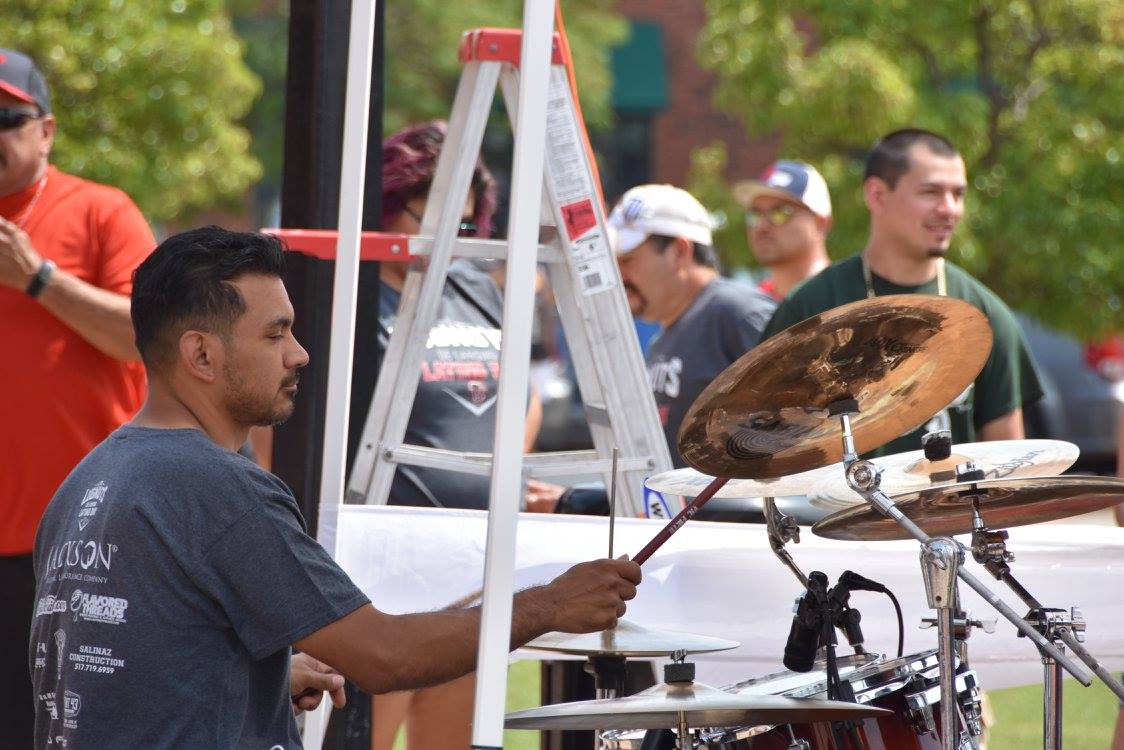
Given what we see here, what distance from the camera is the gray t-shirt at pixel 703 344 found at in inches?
198

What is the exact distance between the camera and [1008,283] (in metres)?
11.9

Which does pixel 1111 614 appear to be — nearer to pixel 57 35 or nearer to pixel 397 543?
pixel 397 543

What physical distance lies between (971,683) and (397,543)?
1260 mm

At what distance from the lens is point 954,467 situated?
3031 mm

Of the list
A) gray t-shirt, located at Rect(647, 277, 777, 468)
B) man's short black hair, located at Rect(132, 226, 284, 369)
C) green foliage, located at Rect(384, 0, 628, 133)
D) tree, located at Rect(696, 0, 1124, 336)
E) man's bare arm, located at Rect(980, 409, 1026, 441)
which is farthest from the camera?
green foliage, located at Rect(384, 0, 628, 133)

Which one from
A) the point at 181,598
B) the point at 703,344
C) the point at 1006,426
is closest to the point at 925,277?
the point at 1006,426

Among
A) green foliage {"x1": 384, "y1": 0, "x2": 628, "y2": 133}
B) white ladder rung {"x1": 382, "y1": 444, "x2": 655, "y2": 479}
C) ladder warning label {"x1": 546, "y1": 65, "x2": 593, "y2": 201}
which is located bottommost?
white ladder rung {"x1": 382, "y1": 444, "x2": 655, "y2": 479}

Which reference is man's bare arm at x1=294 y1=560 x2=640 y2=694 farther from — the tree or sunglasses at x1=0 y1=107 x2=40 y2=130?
the tree

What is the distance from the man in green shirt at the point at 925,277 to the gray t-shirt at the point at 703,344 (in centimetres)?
41

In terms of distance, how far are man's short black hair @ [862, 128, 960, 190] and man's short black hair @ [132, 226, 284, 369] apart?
2668mm

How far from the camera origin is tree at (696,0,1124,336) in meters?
11.4

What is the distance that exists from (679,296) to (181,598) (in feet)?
10.8

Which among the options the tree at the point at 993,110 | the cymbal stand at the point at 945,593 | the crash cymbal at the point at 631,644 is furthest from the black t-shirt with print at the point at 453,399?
the tree at the point at 993,110

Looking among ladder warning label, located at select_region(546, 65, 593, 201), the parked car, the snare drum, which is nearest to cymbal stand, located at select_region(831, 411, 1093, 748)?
the snare drum
